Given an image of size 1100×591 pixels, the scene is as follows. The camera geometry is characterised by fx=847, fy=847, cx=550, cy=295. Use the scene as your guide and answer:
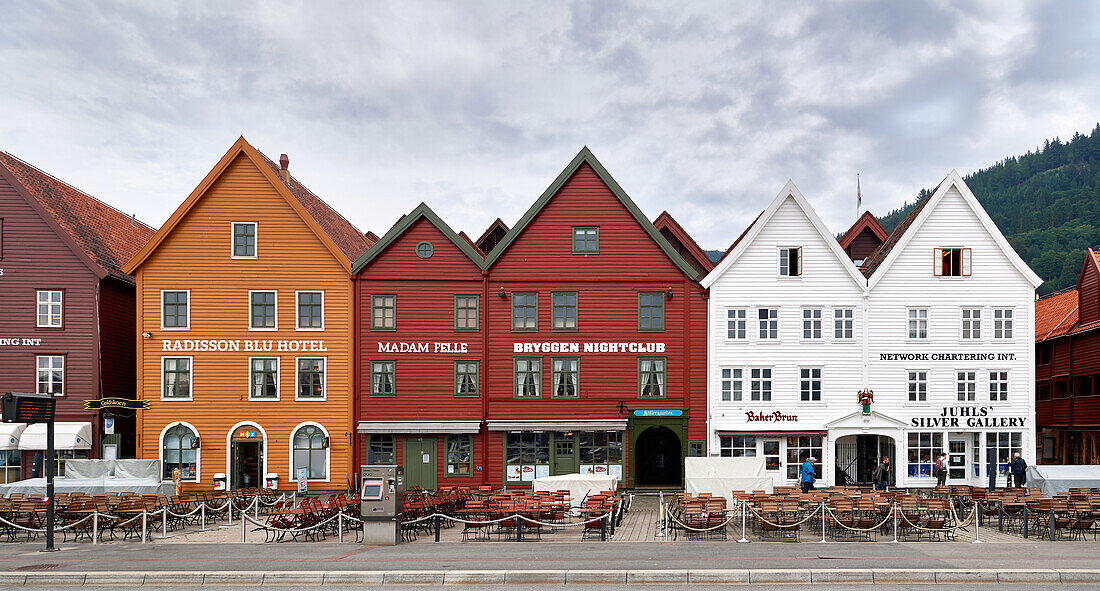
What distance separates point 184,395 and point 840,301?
90.7ft

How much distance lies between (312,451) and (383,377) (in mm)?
4183

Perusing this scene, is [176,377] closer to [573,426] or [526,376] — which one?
[526,376]

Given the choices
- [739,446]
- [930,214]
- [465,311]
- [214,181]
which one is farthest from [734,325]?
[214,181]

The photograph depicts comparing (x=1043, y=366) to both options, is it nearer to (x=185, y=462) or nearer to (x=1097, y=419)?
(x=1097, y=419)

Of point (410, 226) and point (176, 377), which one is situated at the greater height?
point (410, 226)

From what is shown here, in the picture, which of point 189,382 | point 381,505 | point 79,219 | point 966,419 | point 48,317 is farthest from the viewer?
point 79,219

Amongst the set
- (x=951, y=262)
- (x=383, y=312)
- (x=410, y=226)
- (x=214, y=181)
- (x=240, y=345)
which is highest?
(x=214, y=181)

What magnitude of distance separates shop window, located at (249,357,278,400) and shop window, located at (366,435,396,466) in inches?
178

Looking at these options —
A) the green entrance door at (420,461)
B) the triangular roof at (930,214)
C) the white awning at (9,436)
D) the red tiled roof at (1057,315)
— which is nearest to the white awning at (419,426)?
the green entrance door at (420,461)

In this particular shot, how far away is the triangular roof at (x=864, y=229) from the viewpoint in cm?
3891

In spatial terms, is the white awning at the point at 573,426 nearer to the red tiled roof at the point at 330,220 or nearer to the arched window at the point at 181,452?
the red tiled roof at the point at 330,220

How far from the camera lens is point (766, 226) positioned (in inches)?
1401

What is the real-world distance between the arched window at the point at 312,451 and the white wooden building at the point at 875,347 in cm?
1596

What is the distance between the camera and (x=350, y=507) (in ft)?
81.7
